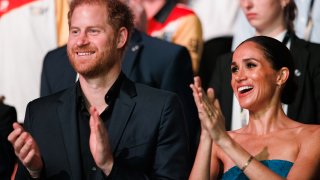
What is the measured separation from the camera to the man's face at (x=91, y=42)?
424 centimetres

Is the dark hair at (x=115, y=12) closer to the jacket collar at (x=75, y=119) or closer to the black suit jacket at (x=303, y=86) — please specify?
the jacket collar at (x=75, y=119)

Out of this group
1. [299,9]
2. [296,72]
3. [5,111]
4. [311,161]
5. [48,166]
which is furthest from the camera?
[299,9]

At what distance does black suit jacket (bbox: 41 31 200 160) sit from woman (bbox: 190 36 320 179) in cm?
91

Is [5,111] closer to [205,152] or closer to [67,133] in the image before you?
[67,133]

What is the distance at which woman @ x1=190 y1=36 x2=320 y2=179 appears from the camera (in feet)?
12.8

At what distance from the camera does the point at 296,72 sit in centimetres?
494

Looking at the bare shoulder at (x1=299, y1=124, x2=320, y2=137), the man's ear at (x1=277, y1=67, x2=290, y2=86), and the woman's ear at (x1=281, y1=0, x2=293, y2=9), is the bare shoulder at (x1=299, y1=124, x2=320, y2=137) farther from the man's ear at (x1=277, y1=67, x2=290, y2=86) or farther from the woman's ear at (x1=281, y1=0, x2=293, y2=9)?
the woman's ear at (x1=281, y1=0, x2=293, y2=9)

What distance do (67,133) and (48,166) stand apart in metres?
0.17

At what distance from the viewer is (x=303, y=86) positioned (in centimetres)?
492

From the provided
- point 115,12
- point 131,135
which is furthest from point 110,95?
point 115,12

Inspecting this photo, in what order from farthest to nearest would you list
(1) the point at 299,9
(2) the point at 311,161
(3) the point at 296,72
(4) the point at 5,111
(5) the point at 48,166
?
(1) the point at 299,9, (3) the point at 296,72, (4) the point at 5,111, (5) the point at 48,166, (2) the point at 311,161

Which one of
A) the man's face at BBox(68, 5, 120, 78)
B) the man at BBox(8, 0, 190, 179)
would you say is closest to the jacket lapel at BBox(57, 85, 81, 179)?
the man at BBox(8, 0, 190, 179)

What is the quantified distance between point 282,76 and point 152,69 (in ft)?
3.68

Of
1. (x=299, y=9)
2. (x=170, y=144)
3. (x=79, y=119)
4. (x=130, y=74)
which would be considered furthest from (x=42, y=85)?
(x=299, y=9)
